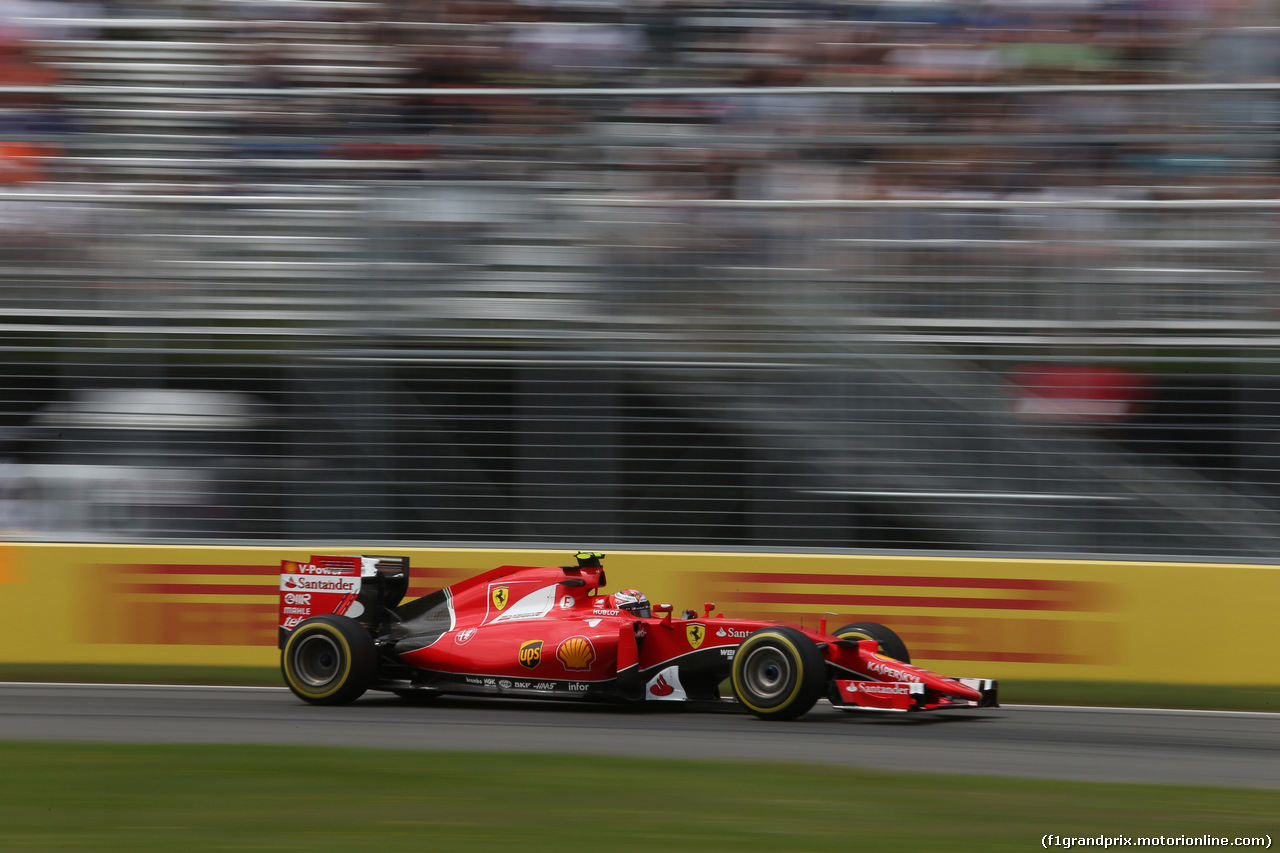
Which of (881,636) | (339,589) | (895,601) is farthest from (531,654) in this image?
(895,601)

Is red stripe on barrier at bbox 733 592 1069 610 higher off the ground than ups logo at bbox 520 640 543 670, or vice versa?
red stripe on barrier at bbox 733 592 1069 610

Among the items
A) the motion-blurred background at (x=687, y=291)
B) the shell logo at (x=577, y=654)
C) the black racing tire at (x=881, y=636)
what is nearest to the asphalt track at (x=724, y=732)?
the shell logo at (x=577, y=654)

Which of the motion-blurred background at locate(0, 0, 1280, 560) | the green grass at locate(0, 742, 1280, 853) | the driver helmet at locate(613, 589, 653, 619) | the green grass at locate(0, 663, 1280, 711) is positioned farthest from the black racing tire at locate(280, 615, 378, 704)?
the motion-blurred background at locate(0, 0, 1280, 560)

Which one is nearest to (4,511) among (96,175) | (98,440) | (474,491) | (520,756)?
(98,440)

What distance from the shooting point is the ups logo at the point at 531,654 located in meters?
7.83

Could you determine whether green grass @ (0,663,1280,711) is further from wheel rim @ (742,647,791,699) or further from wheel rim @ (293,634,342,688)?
wheel rim @ (742,647,791,699)

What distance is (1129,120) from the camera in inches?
376

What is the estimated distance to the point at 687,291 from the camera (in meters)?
9.66

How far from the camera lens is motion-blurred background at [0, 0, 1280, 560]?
364 inches

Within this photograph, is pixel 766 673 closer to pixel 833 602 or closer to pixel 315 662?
pixel 833 602

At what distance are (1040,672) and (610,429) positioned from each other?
3024mm

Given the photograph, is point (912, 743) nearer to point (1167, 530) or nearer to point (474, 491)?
point (1167, 530)

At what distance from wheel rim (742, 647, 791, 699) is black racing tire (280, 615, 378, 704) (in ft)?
6.80

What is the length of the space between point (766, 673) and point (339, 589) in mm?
2533
